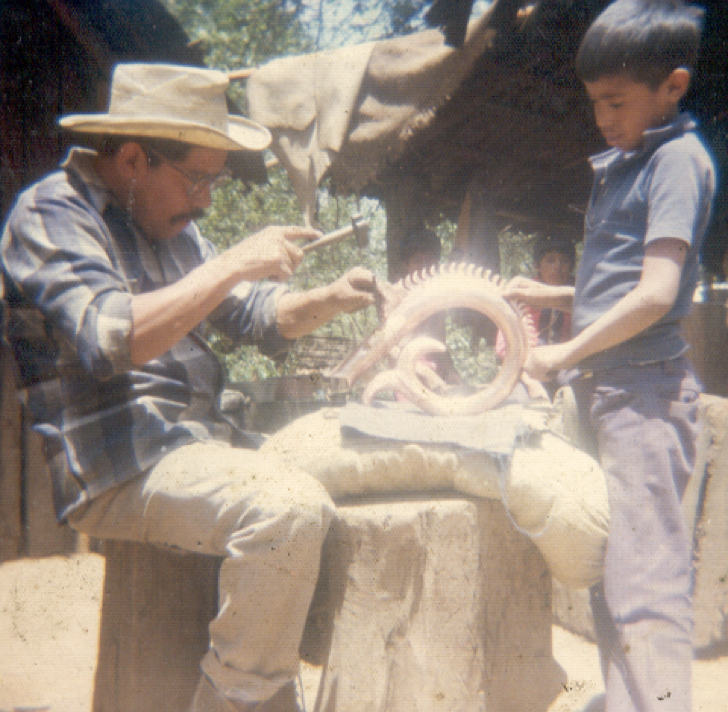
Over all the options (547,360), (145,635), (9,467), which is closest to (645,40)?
(547,360)

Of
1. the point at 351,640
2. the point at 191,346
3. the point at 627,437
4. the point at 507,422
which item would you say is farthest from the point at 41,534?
the point at 627,437

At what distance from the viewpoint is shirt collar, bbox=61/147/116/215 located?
5.99ft

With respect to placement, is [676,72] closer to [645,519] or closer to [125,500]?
[645,519]

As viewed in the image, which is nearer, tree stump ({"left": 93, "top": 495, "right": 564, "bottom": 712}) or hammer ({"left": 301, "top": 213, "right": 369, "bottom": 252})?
tree stump ({"left": 93, "top": 495, "right": 564, "bottom": 712})

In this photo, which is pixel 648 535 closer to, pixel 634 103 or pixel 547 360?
pixel 547 360

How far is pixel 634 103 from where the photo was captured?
1874 millimetres

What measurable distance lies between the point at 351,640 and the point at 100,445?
0.85 m

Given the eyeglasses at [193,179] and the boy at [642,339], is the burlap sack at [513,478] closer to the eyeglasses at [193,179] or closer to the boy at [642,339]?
the boy at [642,339]

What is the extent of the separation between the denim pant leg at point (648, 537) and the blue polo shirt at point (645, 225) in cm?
8

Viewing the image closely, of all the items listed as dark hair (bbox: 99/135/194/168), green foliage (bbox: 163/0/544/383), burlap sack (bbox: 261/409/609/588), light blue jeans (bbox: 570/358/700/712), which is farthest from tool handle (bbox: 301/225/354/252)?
green foliage (bbox: 163/0/544/383)

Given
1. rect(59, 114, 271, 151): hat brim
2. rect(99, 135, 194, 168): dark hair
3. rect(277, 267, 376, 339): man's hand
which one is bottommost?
rect(277, 267, 376, 339): man's hand

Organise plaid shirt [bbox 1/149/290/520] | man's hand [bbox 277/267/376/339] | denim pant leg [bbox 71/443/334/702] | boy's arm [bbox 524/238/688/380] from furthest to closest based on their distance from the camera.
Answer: man's hand [bbox 277/267/376/339] < boy's arm [bbox 524/238/688/380] < plaid shirt [bbox 1/149/290/520] < denim pant leg [bbox 71/443/334/702]

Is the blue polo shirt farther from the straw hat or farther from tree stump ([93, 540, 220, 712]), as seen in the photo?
tree stump ([93, 540, 220, 712])

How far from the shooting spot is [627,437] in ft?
5.82
